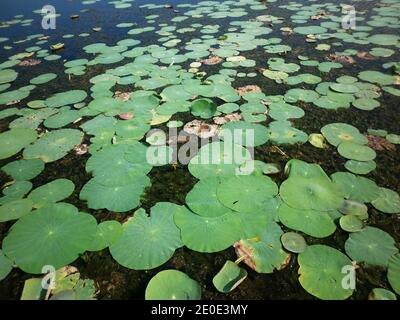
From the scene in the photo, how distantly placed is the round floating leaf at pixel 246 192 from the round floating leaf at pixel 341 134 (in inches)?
35.4

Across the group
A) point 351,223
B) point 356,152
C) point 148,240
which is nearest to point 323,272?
point 351,223

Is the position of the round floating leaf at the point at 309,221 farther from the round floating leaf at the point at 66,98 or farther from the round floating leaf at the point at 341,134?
the round floating leaf at the point at 66,98

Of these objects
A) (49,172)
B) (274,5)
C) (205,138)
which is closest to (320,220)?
(205,138)

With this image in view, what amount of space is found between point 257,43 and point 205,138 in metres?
2.90

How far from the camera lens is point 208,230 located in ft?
6.48

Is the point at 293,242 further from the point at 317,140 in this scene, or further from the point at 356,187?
the point at 317,140

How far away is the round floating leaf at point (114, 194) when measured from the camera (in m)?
2.22

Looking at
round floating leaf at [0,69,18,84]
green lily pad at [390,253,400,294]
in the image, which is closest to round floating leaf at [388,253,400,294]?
green lily pad at [390,253,400,294]

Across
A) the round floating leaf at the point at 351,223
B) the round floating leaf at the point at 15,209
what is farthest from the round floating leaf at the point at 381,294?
the round floating leaf at the point at 15,209

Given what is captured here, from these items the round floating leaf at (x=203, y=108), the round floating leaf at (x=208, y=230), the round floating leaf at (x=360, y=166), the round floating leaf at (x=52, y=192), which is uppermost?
the round floating leaf at (x=203, y=108)

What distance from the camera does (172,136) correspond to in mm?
2988

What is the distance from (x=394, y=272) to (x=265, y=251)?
2.42 ft

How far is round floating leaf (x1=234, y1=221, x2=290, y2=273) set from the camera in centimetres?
180
